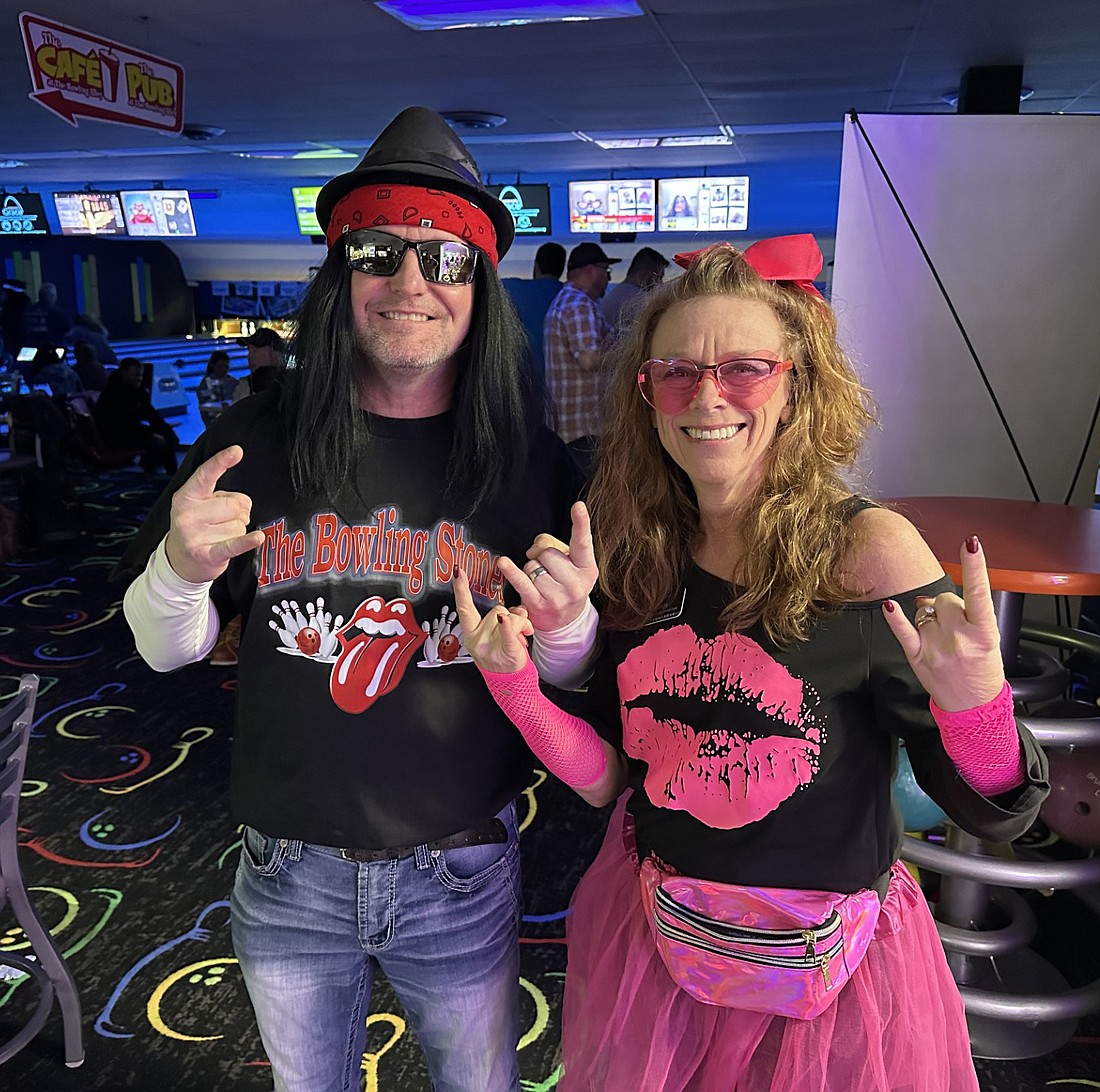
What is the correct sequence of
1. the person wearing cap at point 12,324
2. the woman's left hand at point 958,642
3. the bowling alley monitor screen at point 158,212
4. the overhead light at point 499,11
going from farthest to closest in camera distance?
1. the person wearing cap at point 12,324
2. the bowling alley monitor screen at point 158,212
3. the overhead light at point 499,11
4. the woman's left hand at point 958,642

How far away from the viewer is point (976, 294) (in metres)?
3.33

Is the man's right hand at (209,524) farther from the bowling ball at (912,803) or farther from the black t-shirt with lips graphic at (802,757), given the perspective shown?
the bowling ball at (912,803)

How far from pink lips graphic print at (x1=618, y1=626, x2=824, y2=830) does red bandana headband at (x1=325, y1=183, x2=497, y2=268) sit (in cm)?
61

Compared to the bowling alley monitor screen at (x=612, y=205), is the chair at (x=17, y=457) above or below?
below

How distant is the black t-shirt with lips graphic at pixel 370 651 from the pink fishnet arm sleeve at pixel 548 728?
9 centimetres

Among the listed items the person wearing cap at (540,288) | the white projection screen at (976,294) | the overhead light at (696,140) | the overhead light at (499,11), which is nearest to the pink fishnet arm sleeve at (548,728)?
the white projection screen at (976,294)

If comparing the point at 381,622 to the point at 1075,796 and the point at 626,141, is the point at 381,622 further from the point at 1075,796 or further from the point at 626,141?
the point at 626,141

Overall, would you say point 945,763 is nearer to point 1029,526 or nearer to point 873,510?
point 873,510

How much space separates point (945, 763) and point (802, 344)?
0.53 m

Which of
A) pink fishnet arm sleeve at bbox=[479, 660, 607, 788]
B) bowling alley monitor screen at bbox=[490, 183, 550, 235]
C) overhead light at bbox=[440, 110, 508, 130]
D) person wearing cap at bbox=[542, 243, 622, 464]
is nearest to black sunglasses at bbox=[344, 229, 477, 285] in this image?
pink fishnet arm sleeve at bbox=[479, 660, 607, 788]

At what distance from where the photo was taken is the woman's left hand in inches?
37.6

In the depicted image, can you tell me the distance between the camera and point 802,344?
1.23 meters

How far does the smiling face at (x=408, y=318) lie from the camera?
50.2 inches

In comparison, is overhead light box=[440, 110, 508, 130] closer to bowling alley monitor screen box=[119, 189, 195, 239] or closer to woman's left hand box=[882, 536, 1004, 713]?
bowling alley monitor screen box=[119, 189, 195, 239]
